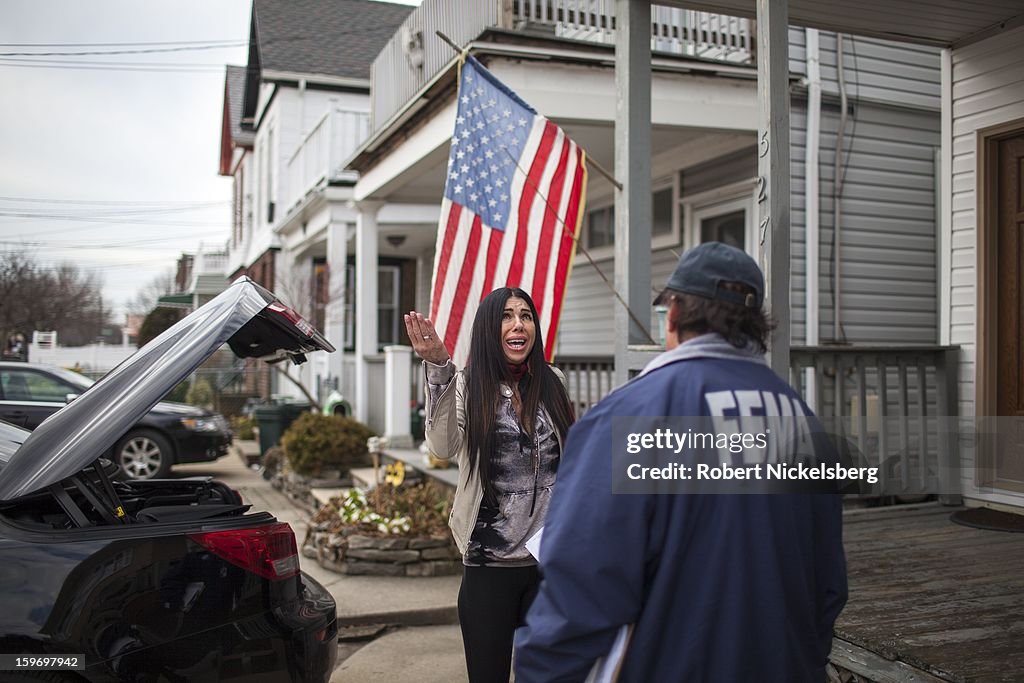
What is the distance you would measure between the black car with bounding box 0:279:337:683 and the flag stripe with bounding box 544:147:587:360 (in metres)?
2.17

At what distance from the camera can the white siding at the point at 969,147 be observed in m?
6.14

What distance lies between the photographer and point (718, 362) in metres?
1.89

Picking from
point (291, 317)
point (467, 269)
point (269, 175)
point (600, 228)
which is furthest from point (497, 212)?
point (269, 175)

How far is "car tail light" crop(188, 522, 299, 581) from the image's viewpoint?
3.09m

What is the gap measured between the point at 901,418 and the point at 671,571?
210 inches

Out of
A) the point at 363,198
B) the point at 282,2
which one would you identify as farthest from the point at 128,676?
the point at 282,2

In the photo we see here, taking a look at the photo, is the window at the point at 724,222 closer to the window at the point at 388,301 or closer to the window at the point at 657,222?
the window at the point at 657,222

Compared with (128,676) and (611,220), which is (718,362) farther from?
(611,220)

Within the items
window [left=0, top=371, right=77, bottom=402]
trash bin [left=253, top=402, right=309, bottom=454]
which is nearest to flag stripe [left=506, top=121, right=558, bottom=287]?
window [left=0, top=371, right=77, bottom=402]

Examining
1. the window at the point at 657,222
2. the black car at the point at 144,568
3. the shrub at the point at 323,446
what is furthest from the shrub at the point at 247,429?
the black car at the point at 144,568

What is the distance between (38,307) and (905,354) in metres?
17.1

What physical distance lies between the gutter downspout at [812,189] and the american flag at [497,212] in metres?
3.70

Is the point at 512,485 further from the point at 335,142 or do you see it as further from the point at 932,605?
the point at 335,142

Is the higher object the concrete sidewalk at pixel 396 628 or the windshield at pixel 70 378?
the windshield at pixel 70 378
